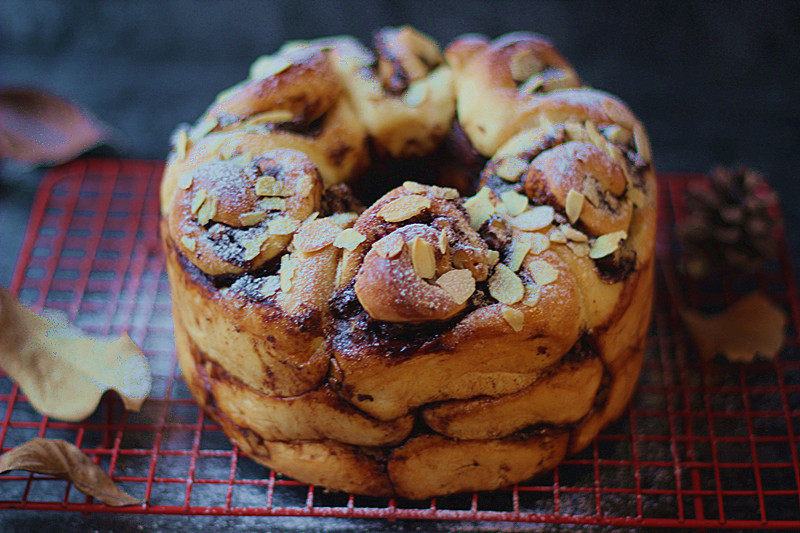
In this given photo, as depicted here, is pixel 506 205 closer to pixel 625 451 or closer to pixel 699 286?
pixel 625 451

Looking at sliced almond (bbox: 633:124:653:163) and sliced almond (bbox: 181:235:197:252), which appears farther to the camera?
sliced almond (bbox: 633:124:653:163)

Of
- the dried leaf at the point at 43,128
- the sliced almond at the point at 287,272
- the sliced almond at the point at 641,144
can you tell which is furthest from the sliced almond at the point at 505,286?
the dried leaf at the point at 43,128

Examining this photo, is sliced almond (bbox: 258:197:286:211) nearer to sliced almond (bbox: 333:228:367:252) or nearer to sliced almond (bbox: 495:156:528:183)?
sliced almond (bbox: 333:228:367:252)

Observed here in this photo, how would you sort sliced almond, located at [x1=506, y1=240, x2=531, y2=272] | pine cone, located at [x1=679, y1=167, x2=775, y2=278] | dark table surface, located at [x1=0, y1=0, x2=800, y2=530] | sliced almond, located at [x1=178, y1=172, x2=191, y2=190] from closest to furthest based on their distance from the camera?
sliced almond, located at [x1=506, y1=240, x2=531, y2=272] < sliced almond, located at [x1=178, y1=172, x2=191, y2=190] < pine cone, located at [x1=679, y1=167, x2=775, y2=278] < dark table surface, located at [x1=0, y1=0, x2=800, y2=530]

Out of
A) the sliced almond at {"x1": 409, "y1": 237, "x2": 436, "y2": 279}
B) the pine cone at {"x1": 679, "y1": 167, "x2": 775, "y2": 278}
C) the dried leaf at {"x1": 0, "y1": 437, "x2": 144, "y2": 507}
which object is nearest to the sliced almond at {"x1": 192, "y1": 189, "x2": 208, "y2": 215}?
the sliced almond at {"x1": 409, "y1": 237, "x2": 436, "y2": 279}

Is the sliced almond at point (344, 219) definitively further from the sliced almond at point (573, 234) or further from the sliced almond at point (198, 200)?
the sliced almond at point (573, 234)

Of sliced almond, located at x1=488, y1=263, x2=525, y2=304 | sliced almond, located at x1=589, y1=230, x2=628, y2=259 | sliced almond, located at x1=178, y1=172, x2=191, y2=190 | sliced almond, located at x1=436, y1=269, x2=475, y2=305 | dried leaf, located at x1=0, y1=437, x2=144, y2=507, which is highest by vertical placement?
sliced almond, located at x1=178, y1=172, x2=191, y2=190

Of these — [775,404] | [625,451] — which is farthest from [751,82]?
[625,451]
